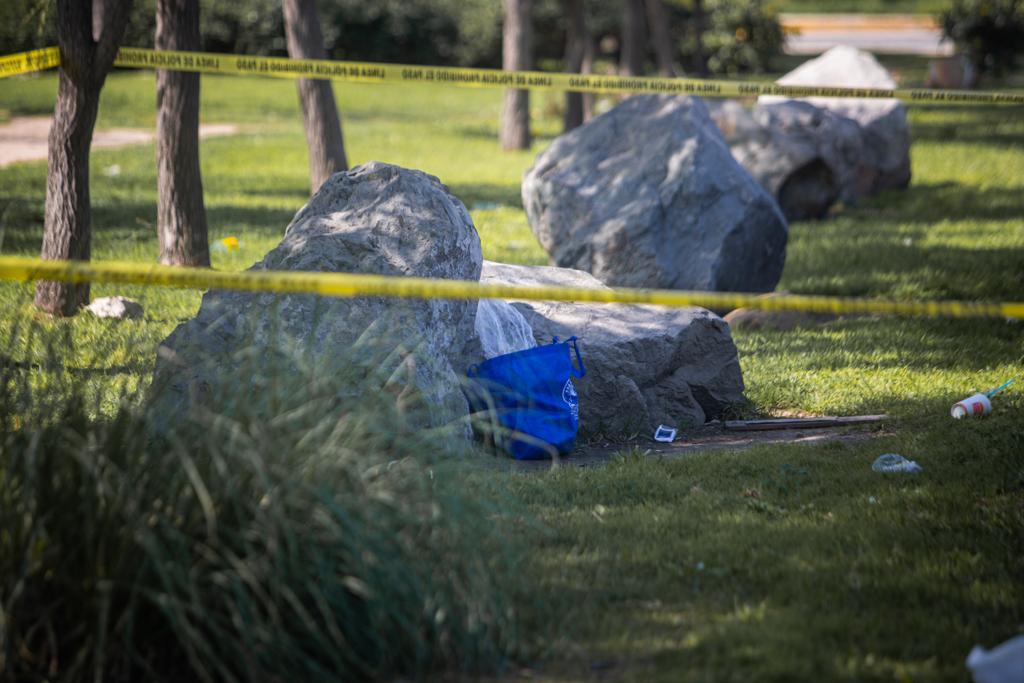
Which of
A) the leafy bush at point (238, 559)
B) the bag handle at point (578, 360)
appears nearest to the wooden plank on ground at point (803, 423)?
the bag handle at point (578, 360)

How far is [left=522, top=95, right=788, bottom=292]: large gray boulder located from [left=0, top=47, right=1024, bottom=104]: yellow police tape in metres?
0.41

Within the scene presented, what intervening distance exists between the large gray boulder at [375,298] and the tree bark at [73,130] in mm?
2711

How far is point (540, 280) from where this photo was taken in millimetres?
6891

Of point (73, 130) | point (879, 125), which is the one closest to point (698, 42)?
point (879, 125)

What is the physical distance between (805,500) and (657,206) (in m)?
4.32

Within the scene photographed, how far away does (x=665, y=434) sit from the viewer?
6.10m

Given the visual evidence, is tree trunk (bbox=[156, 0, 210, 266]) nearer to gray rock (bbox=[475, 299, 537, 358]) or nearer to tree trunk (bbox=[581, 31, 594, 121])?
gray rock (bbox=[475, 299, 537, 358])

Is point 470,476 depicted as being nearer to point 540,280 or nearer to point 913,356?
point 540,280

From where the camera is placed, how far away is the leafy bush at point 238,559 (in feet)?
10.0

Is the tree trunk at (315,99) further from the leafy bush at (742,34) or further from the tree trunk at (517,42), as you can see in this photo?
the leafy bush at (742,34)

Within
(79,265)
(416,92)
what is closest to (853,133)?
(79,265)

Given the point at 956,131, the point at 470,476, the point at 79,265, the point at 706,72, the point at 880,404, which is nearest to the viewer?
the point at 79,265

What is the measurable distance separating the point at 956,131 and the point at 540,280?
47.2ft

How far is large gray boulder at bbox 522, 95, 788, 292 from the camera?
8625 mm
